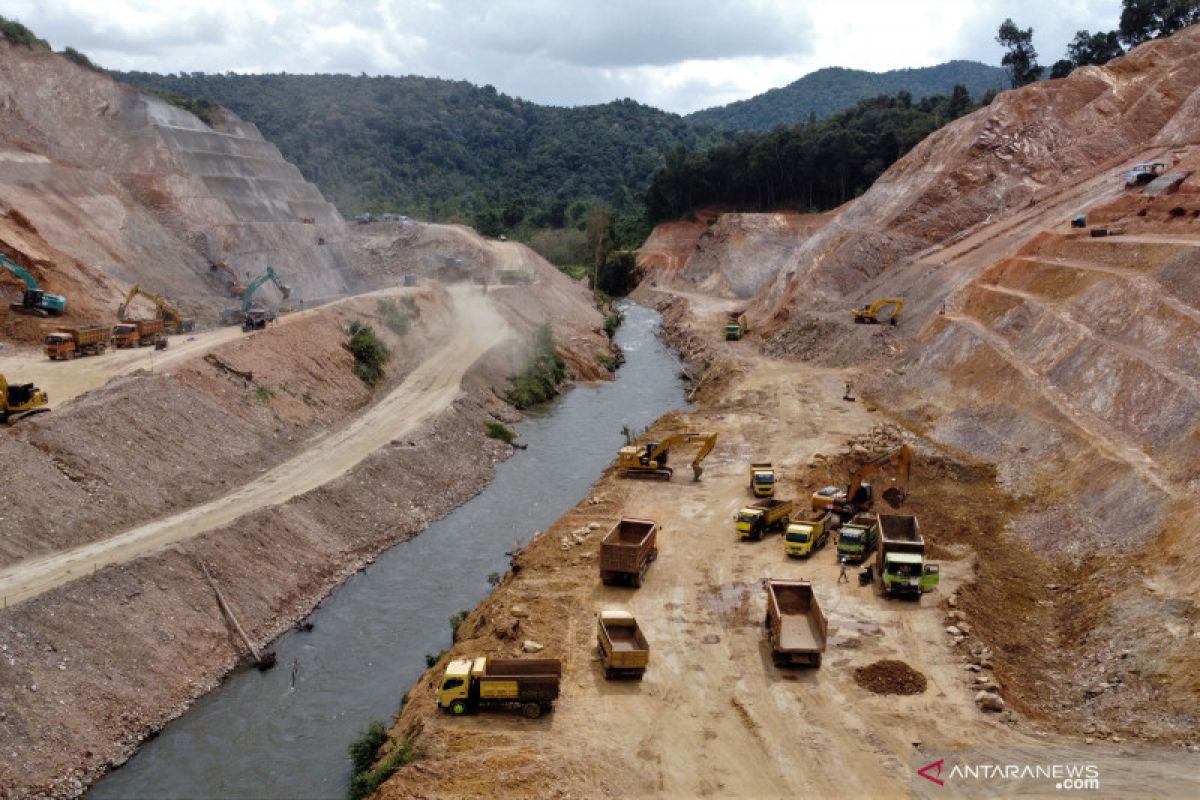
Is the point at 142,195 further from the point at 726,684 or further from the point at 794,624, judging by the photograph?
the point at 726,684

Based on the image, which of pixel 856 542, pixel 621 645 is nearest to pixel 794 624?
pixel 621 645

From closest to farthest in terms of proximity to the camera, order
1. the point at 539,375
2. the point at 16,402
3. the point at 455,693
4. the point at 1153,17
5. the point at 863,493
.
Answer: the point at 455,693 → the point at 16,402 → the point at 863,493 → the point at 539,375 → the point at 1153,17

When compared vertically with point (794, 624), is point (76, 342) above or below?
above

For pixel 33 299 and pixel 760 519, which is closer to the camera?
pixel 760 519

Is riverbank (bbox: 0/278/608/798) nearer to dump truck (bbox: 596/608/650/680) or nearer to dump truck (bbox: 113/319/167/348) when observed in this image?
dump truck (bbox: 113/319/167/348)

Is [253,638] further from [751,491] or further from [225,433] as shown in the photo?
[751,491]

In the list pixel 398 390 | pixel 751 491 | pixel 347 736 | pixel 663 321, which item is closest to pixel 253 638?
pixel 347 736

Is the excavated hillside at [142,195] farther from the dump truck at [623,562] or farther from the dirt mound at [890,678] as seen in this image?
the dirt mound at [890,678]
